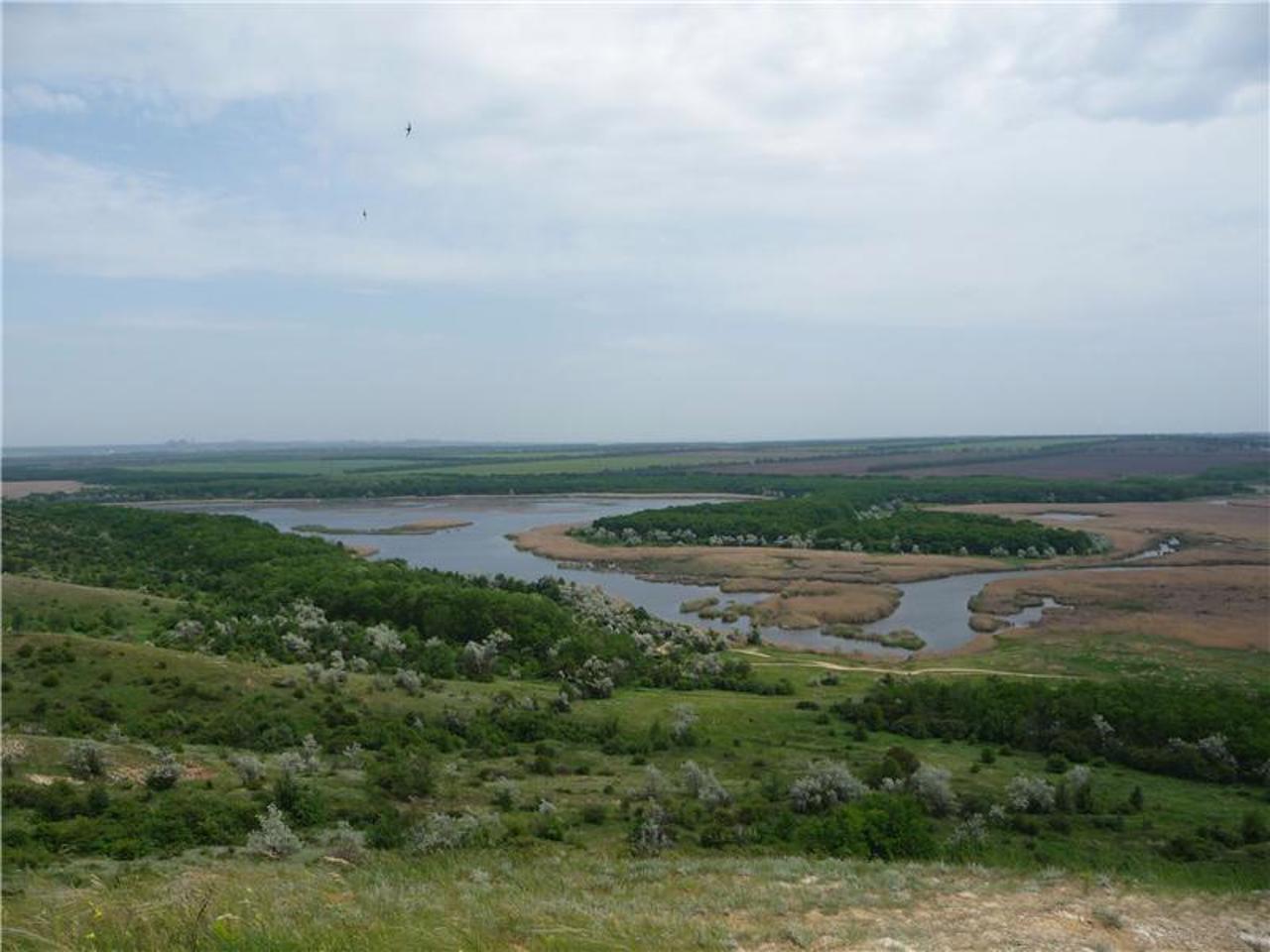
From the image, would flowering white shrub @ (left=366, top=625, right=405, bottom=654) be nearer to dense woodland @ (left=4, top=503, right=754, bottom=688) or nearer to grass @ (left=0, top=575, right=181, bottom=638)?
dense woodland @ (left=4, top=503, right=754, bottom=688)

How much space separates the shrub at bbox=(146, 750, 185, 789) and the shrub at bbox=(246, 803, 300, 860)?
3935 millimetres

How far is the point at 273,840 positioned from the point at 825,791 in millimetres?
11779

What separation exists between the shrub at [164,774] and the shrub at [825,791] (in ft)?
45.0

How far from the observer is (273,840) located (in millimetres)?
15469

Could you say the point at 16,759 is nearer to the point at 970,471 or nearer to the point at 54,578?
the point at 54,578

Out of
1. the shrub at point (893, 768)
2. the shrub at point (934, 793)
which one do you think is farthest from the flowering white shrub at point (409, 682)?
the shrub at point (934, 793)

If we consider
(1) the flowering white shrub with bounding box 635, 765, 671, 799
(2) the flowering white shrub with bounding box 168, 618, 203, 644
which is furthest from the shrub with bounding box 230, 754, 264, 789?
(2) the flowering white shrub with bounding box 168, 618, 203, 644

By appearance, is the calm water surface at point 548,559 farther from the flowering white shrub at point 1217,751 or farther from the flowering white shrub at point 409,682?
the flowering white shrub at point 409,682

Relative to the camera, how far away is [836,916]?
11109 millimetres

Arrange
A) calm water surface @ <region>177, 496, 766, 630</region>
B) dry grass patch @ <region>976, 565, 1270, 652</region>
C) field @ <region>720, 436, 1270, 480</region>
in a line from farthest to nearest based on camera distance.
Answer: field @ <region>720, 436, 1270, 480</region> < calm water surface @ <region>177, 496, 766, 630</region> < dry grass patch @ <region>976, 565, 1270, 652</region>

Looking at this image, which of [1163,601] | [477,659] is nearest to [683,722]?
[477,659]

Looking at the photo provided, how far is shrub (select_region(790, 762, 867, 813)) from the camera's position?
65.6ft

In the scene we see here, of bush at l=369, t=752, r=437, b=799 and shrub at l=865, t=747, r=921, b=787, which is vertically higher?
bush at l=369, t=752, r=437, b=799

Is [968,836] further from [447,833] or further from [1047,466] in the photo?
[1047,466]
